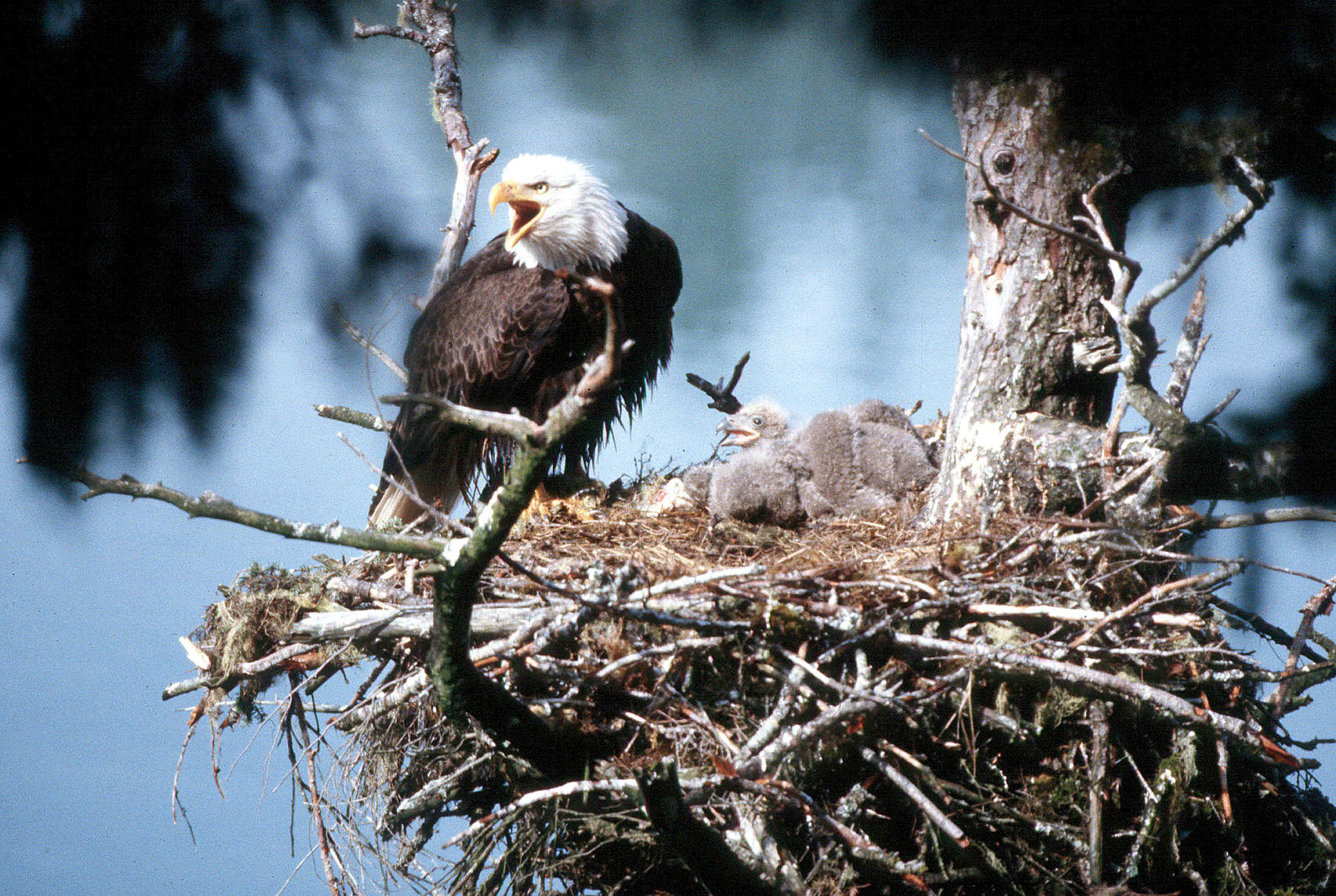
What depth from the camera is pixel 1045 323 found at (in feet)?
11.2

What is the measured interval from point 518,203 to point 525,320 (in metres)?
0.59

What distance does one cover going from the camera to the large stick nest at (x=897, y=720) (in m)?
2.57

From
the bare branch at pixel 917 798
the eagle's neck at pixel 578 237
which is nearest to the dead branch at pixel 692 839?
the bare branch at pixel 917 798

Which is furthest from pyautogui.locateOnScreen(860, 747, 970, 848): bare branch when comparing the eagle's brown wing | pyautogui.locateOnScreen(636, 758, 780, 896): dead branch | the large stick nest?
the eagle's brown wing

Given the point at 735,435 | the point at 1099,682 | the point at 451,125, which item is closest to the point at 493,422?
→ the point at 1099,682

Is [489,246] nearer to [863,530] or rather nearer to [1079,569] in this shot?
[863,530]

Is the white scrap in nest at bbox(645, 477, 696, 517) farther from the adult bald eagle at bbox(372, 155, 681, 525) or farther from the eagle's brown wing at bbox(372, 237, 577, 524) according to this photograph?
the eagle's brown wing at bbox(372, 237, 577, 524)

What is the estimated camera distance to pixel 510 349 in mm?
4504

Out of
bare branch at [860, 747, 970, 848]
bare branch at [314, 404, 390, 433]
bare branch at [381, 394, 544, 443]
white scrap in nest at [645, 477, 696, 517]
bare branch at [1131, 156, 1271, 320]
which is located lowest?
bare branch at [860, 747, 970, 848]

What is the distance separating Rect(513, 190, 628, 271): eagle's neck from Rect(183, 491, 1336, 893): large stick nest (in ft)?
6.35

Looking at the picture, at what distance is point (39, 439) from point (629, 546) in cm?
249

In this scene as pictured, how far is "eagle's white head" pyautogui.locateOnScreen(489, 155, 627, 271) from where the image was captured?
4.59 meters

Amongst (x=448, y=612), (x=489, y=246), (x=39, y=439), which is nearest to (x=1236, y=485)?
(x=448, y=612)

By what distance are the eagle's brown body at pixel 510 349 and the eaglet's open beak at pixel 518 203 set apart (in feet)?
0.56
